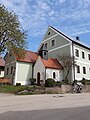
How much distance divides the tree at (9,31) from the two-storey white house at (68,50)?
8.60m

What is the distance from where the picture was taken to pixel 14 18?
92.4 ft

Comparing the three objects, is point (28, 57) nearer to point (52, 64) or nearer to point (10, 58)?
point (10, 58)

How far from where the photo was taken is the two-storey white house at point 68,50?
32.5 meters

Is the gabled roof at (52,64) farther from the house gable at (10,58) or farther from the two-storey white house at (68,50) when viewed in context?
the house gable at (10,58)

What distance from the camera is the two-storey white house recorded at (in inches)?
1281

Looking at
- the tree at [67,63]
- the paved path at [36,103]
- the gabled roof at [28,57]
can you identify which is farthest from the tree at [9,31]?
the paved path at [36,103]

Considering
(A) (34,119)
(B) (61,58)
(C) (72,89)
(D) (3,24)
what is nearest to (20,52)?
(D) (3,24)

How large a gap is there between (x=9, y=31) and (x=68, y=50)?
39.4 ft

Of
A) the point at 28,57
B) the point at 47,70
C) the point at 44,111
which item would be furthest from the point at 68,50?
the point at 44,111

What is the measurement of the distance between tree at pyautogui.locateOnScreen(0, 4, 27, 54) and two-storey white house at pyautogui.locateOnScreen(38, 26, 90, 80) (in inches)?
339

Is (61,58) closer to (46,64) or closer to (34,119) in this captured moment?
(46,64)

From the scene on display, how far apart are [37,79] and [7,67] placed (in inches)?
368

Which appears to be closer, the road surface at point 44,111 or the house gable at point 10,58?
the road surface at point 44,111

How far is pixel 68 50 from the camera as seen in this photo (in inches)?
1286
